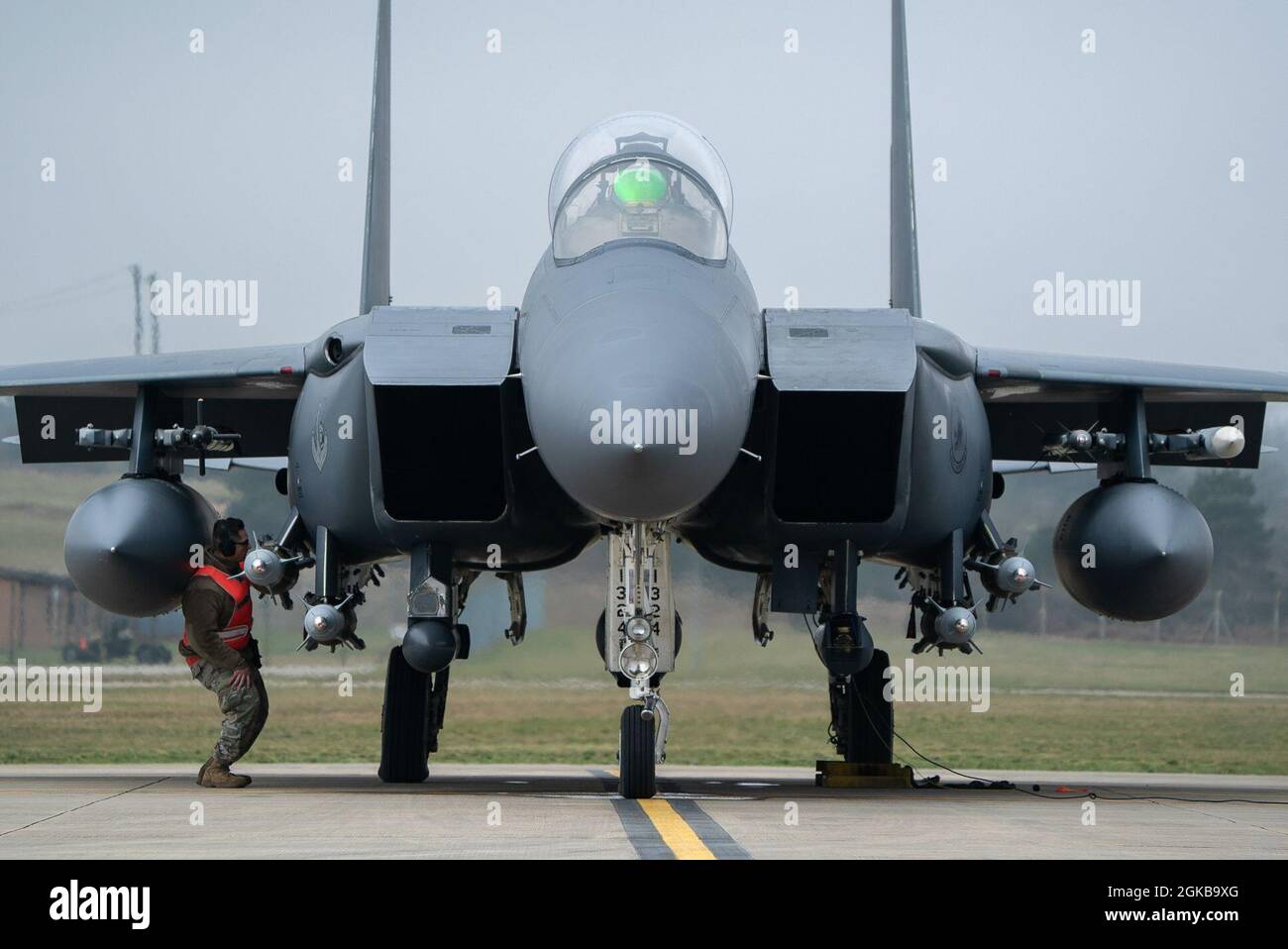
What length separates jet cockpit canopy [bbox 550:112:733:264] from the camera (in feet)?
32.8

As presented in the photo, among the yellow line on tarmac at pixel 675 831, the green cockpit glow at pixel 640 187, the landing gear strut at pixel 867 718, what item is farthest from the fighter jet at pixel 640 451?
the landing gear strut at pixel 867 718

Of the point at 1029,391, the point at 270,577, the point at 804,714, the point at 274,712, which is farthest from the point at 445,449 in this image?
the point at 274,712

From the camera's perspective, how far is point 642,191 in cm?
1007

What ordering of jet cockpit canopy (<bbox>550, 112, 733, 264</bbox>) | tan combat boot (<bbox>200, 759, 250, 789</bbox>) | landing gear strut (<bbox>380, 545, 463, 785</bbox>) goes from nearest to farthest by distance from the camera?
1. jet cockpit canopy (<bbox>550, 112, 733, 264</bbox>)
2. tan combat boot (<bbox>200, 759, 250, 789</bbox>)
3. landing gear strut (<bbox>380, 545, 463, 785</bbox>)

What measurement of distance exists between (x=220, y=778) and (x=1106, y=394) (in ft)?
21.1

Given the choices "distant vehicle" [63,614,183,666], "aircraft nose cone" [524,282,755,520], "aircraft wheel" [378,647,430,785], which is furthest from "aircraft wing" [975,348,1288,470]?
"distant vehicle" [63,614,183,666]

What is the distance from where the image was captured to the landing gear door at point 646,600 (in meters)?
9.39

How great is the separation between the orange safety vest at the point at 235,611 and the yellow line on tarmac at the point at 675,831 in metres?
3.03

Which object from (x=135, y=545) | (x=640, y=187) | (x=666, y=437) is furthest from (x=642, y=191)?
(x=135, y=545)

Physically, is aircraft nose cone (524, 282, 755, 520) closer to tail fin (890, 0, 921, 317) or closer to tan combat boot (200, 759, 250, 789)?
tan combat boot (200, 759, 250, 789)

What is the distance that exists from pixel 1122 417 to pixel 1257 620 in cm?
974

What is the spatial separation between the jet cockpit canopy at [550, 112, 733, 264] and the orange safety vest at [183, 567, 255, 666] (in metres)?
2.97
